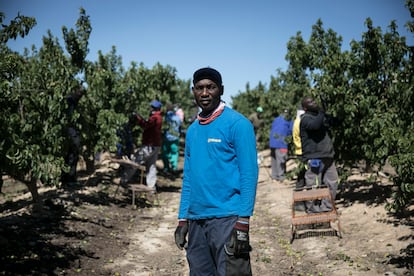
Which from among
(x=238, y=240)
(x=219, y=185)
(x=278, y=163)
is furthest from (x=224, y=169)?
(x=278, y=163)

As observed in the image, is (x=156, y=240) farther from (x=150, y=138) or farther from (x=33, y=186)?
(x=150, y=138)

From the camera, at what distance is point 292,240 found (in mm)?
6945

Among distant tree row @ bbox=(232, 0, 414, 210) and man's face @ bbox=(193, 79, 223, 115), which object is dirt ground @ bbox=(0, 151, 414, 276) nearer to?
distant tree row @ bbox=(232, 0, 414, 210)

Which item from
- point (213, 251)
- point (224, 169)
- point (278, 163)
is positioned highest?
point (224, 169)

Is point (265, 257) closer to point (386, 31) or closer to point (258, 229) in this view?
point (258, 229)

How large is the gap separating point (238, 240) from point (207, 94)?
113 centimetres

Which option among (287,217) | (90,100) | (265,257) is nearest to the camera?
(265,257)

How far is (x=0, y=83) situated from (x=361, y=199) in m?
7.32

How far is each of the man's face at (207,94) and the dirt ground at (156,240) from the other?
10.5ft

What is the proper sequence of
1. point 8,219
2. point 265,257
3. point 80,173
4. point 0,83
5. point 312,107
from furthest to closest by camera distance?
point 80,173 → point 312,107 → point 8,219 → point 265,257 → point 0,83

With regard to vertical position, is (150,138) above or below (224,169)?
above

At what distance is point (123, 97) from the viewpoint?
36.7 ft

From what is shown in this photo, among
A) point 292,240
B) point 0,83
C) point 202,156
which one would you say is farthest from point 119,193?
point 202,156

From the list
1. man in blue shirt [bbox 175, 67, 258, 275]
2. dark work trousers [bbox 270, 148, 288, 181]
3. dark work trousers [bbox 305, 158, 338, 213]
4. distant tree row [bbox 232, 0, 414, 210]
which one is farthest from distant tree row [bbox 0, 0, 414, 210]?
man in blue shirt [bbox 175, 67, 258, 275]
